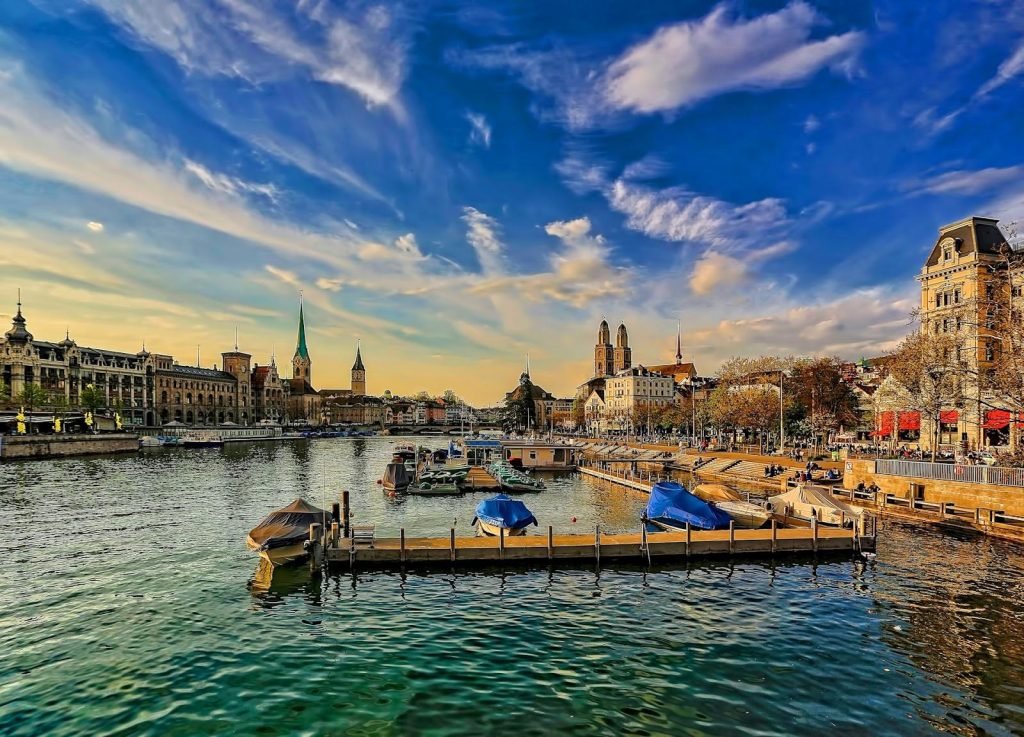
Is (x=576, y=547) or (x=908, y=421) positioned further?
(x=908, y=421)

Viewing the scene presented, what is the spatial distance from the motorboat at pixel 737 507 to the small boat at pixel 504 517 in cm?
1523

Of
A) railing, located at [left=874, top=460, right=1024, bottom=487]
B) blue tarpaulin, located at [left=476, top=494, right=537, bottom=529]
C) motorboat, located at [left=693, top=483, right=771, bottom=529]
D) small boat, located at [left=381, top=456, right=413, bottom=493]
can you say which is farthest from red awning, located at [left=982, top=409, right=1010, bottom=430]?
small boat, located at [left=381, top=456, right=413, bottom=493]

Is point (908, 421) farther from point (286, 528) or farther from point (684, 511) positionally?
point (286, 528)

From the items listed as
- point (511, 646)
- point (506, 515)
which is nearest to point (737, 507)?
point (506, 515)

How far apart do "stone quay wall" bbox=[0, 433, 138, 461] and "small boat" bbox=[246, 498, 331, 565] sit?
332ft

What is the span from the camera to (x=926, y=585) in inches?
1056

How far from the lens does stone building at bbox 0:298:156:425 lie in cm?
14862

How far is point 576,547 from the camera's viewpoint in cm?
3108

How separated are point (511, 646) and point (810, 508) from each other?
1171 inches

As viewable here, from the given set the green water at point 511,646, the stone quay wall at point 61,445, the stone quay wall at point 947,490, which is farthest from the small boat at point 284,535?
the stone quay wall at point 61,445

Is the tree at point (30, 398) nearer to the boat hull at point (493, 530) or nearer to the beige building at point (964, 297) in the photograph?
the boat hull at point (493, 530)

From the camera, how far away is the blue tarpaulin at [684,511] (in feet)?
122

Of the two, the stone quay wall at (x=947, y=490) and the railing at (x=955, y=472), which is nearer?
the stone quay wall at (x=947, y=490)

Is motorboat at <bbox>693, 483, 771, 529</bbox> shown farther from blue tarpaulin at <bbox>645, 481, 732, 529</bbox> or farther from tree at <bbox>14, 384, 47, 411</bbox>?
tree at <bbox>14, 384, 47, 411</bbox>
